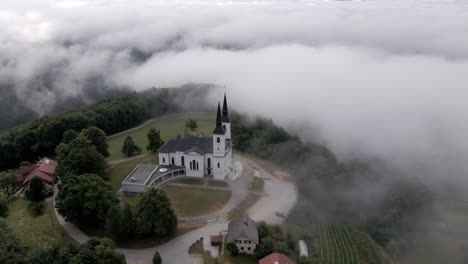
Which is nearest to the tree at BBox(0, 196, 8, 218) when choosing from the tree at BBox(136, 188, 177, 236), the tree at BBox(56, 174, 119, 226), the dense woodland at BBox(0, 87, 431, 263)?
the tree at BBox(56, 174, 119, 226)

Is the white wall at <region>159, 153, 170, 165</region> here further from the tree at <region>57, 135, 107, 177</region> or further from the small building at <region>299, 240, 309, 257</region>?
the small building at <region>299, 240, 309, 257</region>

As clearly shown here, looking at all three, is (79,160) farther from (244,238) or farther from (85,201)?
(244,238)

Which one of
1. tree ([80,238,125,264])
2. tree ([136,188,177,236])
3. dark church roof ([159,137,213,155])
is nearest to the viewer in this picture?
tree ([80,238,125,264])

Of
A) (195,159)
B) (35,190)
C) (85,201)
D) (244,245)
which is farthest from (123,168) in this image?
(244,245)

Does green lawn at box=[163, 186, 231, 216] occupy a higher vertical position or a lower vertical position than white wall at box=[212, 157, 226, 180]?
lower

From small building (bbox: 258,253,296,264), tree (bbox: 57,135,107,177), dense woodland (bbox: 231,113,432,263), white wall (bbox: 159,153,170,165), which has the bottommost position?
dense woodland (bbox: 231,113,432,263)

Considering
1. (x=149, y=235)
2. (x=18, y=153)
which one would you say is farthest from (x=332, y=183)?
(x=18, y=153)

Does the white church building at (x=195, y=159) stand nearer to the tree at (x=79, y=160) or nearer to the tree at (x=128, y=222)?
the tree at (x=79, y=160)
